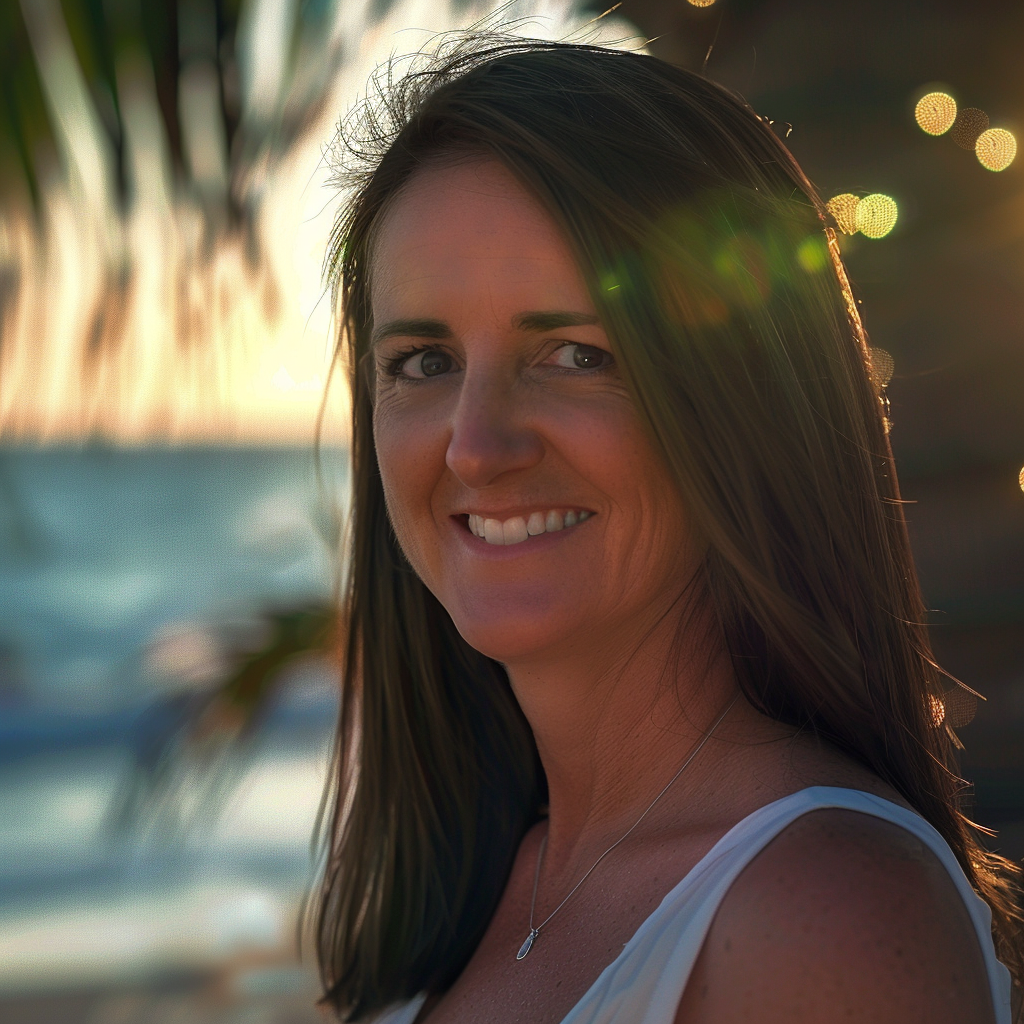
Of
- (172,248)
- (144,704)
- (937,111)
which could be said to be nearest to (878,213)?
(937,111)

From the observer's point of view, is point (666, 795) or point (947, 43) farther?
point (947, 43)

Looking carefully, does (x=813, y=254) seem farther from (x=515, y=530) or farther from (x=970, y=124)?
(x=970, y=124)

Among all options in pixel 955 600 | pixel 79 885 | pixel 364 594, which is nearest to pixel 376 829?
pixel 364 594

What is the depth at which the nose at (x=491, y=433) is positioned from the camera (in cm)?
149

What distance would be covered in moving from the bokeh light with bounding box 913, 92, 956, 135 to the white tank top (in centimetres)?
234

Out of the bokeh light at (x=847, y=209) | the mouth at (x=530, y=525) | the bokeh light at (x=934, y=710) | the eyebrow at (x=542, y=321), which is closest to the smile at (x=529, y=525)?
the mouth at (x=530, y=525)

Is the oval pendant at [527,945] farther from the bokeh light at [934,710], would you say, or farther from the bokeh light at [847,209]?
the bokeh light at [847,209]

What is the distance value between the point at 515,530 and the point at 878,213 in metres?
2.00

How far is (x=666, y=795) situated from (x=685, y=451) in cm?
53

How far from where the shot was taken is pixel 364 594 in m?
2.22

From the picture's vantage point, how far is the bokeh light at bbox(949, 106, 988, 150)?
296 cm

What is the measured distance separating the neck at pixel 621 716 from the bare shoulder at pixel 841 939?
1.25 ft

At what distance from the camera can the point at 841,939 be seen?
1.07 m

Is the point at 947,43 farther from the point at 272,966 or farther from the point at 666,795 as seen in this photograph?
the point at 272,966
